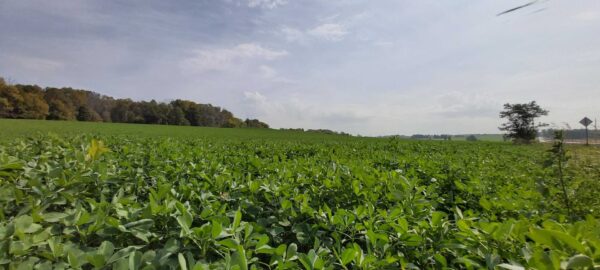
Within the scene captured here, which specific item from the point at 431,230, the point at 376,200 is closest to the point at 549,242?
the point at 431,230

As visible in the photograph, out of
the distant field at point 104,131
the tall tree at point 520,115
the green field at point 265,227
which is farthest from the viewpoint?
the tall tree at point 520,115

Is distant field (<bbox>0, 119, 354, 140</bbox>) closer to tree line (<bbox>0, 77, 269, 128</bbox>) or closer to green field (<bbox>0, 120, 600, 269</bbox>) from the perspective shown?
tree line (<bbox>0, 77, 269, 128</bbox>)

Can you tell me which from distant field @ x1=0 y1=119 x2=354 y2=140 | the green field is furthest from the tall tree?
the green field

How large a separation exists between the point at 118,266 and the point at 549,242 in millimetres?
1305

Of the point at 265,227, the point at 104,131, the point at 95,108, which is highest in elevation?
the point at 95,108

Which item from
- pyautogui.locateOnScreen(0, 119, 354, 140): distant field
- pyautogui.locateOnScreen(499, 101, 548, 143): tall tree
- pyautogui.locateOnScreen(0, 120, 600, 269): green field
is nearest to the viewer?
pyautogui.locateOnScreen(0, 120, 600, 269): green field

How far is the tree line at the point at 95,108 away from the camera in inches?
2670

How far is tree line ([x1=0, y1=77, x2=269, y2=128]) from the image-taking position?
2670 inches

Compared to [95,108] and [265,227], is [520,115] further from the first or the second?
[95,108]

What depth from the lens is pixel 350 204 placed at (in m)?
2.24

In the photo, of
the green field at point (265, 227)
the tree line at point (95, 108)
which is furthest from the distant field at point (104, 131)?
the green field at point (265, 227)

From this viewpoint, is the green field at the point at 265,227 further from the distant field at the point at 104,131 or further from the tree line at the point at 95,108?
the tree line at the point at 95,108

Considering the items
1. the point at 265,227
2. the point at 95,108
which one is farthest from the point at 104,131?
the point at 95,108

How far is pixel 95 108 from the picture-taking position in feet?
303
